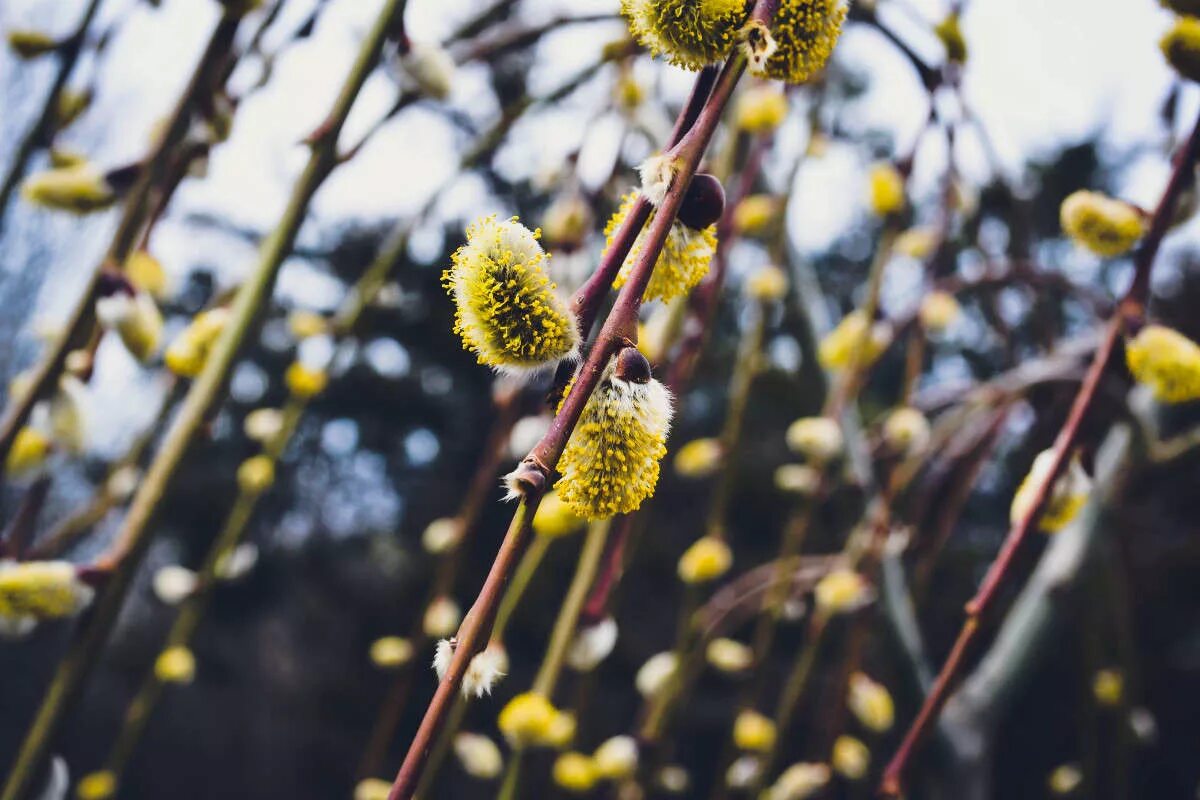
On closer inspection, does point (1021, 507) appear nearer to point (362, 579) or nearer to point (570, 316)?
point (570, 316)

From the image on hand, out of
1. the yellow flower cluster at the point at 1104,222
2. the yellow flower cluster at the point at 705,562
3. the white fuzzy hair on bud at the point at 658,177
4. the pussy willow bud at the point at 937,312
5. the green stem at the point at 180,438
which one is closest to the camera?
the white fuzzy hair on bud at the point at 658,177

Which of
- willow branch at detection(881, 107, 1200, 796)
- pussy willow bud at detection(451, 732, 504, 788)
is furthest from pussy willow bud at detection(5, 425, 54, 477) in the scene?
willow branch at detection(881, 107, 1200, 796)

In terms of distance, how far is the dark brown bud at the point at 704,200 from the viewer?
12.5 inches

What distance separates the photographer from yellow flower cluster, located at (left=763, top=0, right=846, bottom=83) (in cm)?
35

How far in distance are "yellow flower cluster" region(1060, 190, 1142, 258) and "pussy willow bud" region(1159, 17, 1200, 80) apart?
7 cm

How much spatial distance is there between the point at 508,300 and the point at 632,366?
0.06 meters

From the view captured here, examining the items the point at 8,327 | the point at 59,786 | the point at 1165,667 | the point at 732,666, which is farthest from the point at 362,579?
the point at 59,786

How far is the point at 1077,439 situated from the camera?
Result: 0.45 meters

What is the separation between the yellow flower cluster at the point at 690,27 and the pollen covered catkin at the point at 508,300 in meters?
0.08

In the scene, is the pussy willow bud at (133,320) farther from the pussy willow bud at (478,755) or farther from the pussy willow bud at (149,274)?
the pussy willow bud at (478,755)

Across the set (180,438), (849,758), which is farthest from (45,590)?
(849,758)

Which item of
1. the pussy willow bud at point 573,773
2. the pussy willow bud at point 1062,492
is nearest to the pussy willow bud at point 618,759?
the pussy willow bud at point 573,773

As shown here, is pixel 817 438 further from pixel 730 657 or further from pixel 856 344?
pixel 730 657

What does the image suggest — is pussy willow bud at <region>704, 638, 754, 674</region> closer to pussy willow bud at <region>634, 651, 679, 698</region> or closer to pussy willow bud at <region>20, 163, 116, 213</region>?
pussy willow bud at <region>634, 651, 679, 698</region>
